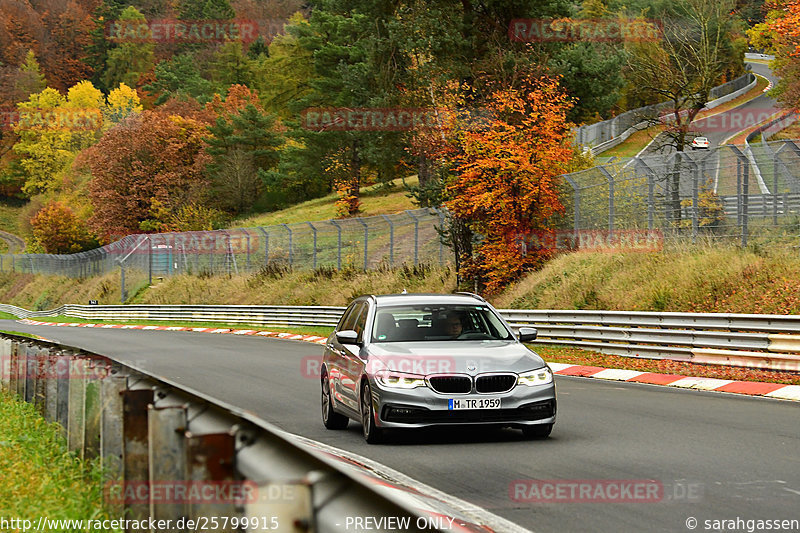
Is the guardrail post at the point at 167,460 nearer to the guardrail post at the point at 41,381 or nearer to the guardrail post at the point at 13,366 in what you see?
the guardrail post at the point at 41,381

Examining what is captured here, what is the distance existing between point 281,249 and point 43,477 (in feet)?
138

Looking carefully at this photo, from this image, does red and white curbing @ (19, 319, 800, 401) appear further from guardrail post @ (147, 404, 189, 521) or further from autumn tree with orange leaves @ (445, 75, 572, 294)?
guardrail post @ (147, 404, 189, 521)

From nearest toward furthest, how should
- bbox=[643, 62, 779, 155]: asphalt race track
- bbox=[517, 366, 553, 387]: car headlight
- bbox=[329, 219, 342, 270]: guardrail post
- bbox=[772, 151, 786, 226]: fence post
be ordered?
bbox=[517, 366, 553, 387]: car headlight → bbox=[772, 151, 786, 226]: fence post → bbox=[329, 219, 342, 270]: guardrail post → bbox=[643, 62, 779, 155]: asphalt race track

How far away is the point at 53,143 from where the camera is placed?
140m

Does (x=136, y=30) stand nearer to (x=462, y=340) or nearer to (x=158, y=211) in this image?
(x=158, y=211)

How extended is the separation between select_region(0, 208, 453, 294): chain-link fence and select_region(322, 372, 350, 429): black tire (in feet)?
72.2

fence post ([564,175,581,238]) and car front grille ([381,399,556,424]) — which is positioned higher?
fence post ([564,175,581,238])

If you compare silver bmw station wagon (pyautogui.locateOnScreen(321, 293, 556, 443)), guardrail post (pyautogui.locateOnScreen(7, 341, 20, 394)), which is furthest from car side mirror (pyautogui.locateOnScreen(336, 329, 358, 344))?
guardrail post (pyautogui.locateOnScreen(7, 341, 20, 394))

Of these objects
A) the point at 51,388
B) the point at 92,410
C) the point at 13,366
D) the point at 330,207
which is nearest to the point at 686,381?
the point at 13,366

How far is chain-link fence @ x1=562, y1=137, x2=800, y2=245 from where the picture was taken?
2353 cm

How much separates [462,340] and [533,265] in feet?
67.8

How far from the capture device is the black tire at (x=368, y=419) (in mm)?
11250

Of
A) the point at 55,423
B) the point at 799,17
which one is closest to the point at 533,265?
the point at 799,17

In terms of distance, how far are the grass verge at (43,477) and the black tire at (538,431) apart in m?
4.67
